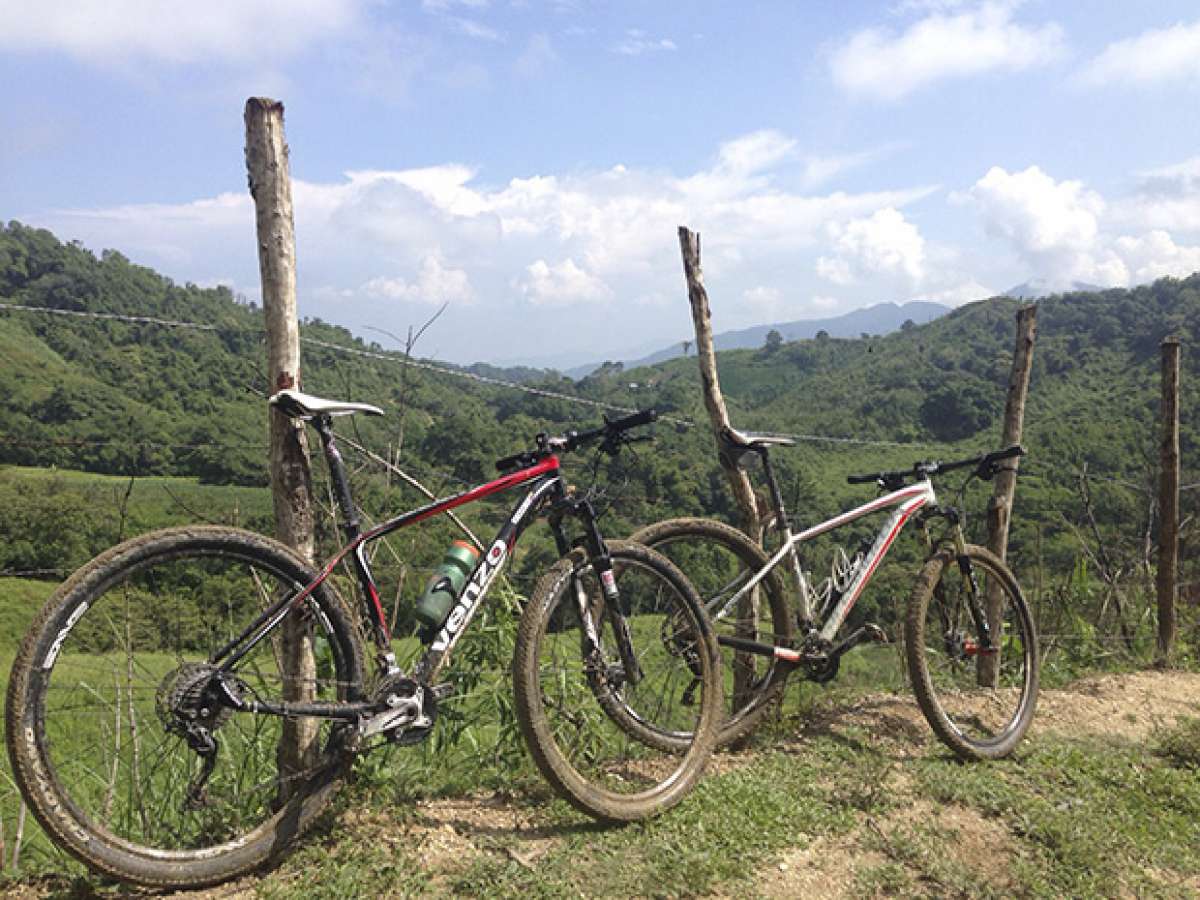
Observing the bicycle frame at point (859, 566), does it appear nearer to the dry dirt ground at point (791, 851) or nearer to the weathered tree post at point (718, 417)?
the weathered tree post at point (718, 417)

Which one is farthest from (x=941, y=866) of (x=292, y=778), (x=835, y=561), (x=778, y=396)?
(x=778, y=396)

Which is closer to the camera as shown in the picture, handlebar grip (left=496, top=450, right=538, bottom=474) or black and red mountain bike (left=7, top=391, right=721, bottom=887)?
black and red mountain bike (left=7, top=391, right=721, bottom=887)

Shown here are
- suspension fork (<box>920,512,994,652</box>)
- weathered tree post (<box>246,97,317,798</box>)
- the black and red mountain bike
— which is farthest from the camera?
suspension fork (<box>920,512,994,652</box>)

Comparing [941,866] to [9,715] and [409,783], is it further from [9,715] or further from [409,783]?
[9,715]

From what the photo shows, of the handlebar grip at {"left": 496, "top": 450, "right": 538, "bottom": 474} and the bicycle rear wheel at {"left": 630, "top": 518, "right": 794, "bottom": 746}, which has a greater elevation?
the handlebar grip at {"left": 496, "top": 450, "right": 538, "bottom": 474}

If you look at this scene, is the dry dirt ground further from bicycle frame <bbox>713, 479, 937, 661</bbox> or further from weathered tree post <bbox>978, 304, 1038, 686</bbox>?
weathered tree post <bbox>978, 304, 1038, 686</bbox>

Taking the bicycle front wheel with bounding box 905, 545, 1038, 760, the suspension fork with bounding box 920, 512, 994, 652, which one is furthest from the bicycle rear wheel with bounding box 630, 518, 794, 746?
the suspension fork with bounding box 920, 512, 994, 652

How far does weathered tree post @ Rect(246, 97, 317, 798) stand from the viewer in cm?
275

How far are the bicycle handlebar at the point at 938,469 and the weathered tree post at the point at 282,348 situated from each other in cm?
251

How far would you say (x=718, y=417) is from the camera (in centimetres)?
417

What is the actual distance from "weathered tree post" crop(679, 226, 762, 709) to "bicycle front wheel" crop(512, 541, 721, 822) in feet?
1.69

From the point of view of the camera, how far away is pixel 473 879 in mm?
2475

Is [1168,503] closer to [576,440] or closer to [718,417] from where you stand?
[718,417]

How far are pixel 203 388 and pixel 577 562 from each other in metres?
15.6
